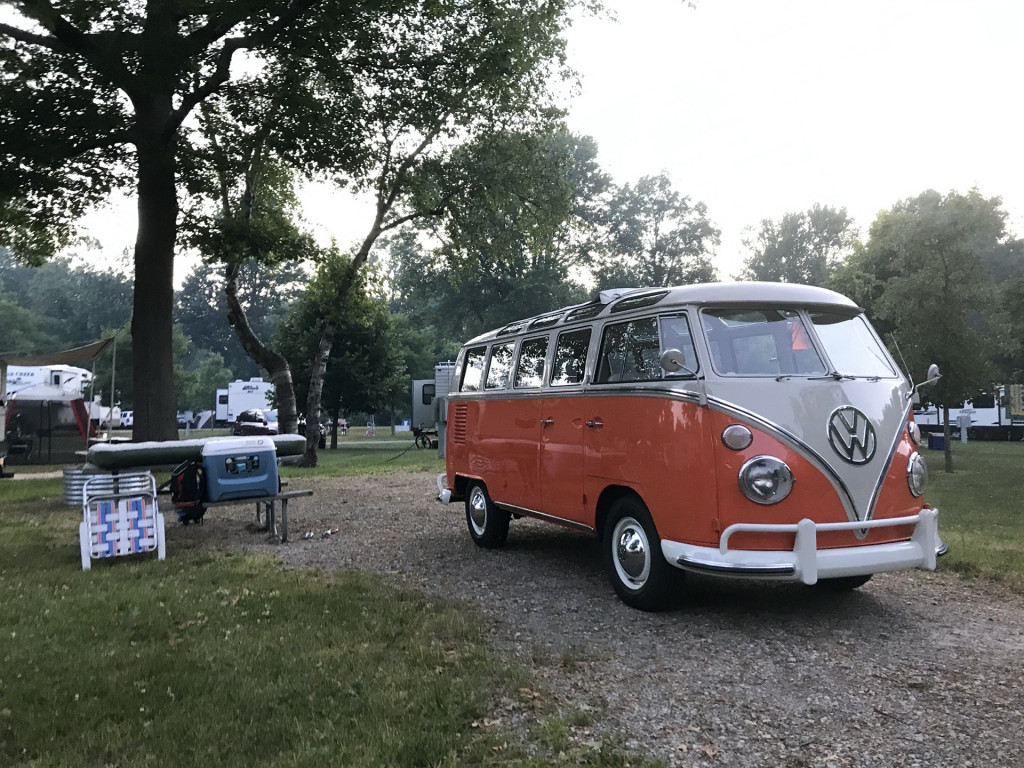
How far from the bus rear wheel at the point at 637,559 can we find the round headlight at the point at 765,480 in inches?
32.4

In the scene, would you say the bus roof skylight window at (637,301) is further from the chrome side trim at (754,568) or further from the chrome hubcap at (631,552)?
the chrome side trim at (754,568)

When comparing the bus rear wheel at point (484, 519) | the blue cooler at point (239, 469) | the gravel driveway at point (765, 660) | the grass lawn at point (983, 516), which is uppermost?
the blue cooler at point (239, 469)

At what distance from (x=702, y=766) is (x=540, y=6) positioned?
1876 centimetres

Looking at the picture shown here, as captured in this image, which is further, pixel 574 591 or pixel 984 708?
pixel 574 591

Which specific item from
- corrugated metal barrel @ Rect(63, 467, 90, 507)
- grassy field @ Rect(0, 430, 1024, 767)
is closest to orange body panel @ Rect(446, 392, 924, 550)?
grassy field @ Rect(0, 430, 1024, 767)

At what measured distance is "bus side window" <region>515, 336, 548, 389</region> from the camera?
7441 mm

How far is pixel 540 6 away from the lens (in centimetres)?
1875

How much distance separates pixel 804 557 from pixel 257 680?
11.0ft

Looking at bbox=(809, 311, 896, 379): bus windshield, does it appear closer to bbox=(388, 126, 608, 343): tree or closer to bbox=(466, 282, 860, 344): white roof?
bbox=(466, 282, 860, 344): white roof

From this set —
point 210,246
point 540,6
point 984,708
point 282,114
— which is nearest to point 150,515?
point 984,708

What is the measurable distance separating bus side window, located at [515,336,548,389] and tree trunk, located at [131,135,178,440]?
9.14m

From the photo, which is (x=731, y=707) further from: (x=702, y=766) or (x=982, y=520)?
(x=982, y=520)

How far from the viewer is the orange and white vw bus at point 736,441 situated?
5.00 metres

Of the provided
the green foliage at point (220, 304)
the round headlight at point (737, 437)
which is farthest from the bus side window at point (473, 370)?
the green foliage at point (220, 304)
